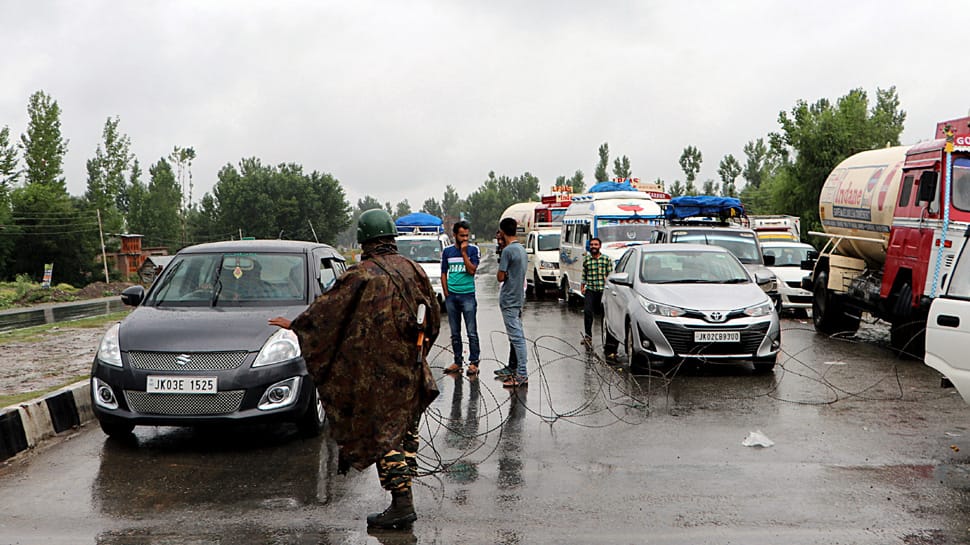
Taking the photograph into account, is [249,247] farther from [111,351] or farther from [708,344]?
[708,344]

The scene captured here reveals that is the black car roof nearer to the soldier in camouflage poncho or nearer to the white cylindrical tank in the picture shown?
the soldier in camouflage poncho

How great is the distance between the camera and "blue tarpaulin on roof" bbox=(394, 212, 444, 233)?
27109mm

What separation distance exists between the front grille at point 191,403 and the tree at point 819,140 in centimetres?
4265

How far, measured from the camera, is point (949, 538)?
16.0 feet

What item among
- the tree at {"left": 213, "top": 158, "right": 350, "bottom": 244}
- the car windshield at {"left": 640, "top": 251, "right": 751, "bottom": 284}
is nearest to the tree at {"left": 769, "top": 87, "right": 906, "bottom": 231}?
the car windshield at {"left": 640, "top": 251, "right": 751, "bottom": 284}

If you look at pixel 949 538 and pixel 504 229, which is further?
pixel 504 229

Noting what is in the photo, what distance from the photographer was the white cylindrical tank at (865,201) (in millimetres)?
13391

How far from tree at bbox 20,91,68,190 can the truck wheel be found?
72896 millimetres

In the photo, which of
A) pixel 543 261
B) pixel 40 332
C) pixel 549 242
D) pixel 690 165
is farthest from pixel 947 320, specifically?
pixel 690 165

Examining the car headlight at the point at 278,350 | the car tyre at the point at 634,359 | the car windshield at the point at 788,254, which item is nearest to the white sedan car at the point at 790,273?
the car windshield at the point at 788,254

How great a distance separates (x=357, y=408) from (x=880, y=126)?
47.2 meters

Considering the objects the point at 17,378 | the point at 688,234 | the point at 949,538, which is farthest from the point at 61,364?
the point at 688,234

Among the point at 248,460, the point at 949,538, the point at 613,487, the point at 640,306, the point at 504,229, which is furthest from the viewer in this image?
the point at 640,306

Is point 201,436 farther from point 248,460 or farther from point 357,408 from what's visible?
point 357,408
